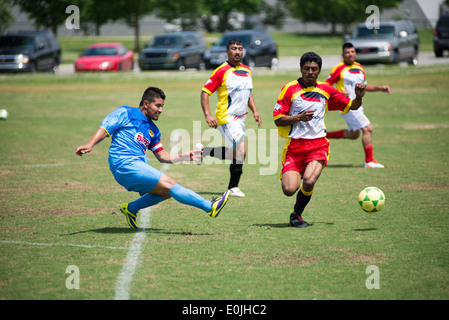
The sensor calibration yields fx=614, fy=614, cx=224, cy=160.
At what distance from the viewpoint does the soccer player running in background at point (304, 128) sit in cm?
754

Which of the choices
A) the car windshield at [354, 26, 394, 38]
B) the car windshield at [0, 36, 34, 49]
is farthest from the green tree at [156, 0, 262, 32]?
the car windshield at [354, 26, 394, 38]

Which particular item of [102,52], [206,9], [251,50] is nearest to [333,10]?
[206,9]

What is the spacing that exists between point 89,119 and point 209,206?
44.3ft

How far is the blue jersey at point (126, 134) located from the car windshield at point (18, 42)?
88.5 feet

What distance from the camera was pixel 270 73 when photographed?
104 feet

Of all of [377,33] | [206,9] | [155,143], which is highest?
[206,9]

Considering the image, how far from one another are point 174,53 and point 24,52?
792 cm

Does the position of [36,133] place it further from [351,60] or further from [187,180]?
[351,60]

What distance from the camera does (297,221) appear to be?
7742 millimetres

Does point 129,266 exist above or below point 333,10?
below

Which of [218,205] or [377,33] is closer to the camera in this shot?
[218,205]

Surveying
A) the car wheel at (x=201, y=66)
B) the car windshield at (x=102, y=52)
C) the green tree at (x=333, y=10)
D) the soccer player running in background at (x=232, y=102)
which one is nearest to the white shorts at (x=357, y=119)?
the soccer player running in background at (x=232, y=102)

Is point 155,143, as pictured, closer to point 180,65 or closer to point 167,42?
point 180,65

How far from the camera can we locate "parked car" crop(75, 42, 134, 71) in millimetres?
34062
